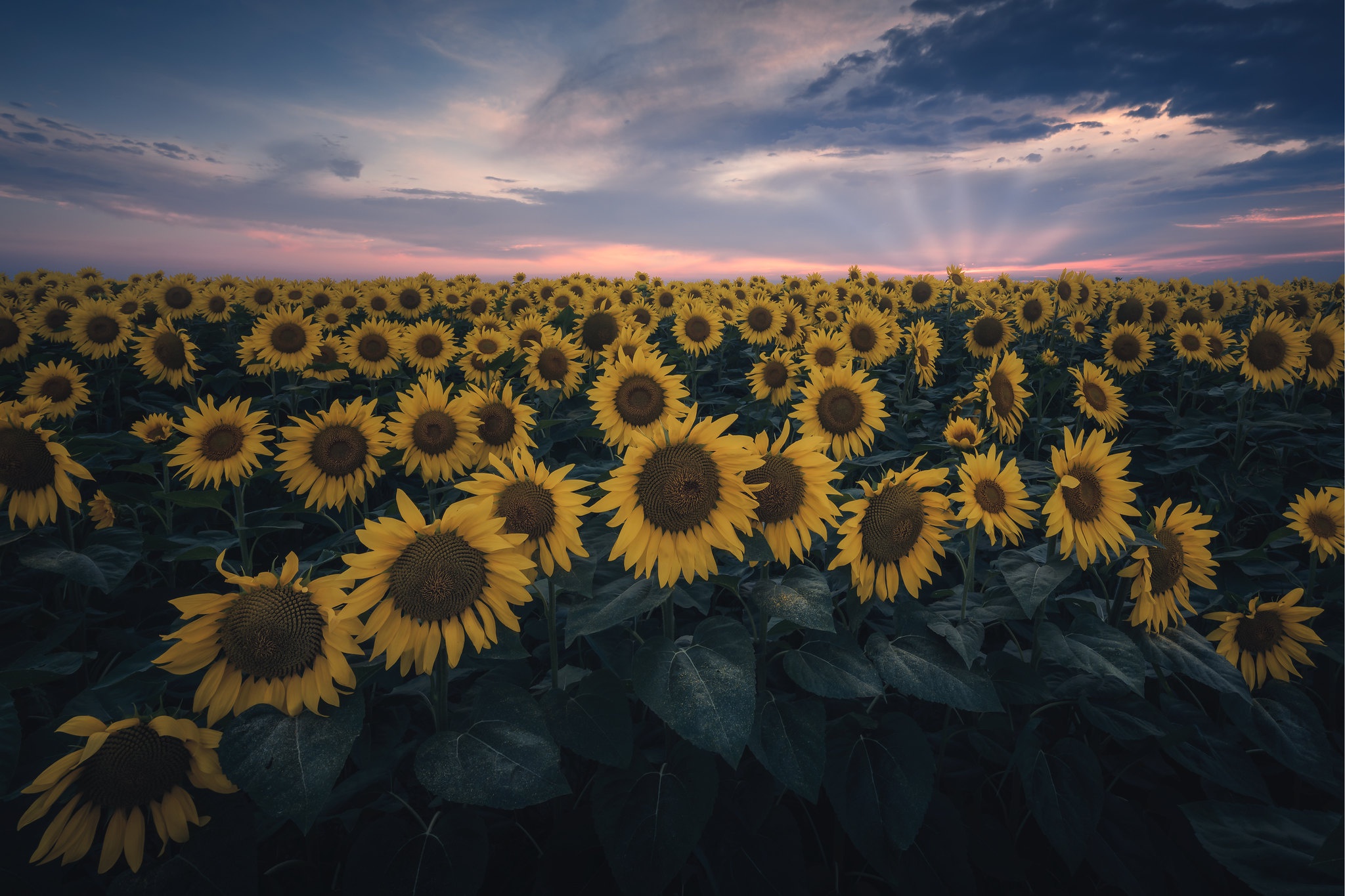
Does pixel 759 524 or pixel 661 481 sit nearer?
pixel 661 481

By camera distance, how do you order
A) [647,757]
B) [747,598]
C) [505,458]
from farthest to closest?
[505,458]
[747,598]
[647,757]

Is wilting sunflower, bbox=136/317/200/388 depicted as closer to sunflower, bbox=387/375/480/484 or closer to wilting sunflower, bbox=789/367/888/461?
sunflower, bbox=387/375/480/484

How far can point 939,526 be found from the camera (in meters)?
2.78

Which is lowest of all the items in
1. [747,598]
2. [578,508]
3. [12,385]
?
[747,598]

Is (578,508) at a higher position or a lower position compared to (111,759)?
higher

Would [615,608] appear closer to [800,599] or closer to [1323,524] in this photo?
[800,599]

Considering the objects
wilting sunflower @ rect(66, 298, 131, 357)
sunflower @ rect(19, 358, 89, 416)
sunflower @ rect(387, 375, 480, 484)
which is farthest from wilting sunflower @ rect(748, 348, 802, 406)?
wilting sunflower @ rect(66, 298, 131, 357)

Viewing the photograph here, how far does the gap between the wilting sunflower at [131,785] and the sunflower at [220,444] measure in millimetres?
2796

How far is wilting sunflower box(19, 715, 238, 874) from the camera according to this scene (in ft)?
6.11

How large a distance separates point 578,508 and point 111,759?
1.66 metres

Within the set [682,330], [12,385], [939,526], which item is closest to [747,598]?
[939,526]

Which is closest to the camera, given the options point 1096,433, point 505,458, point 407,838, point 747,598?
point 407,838

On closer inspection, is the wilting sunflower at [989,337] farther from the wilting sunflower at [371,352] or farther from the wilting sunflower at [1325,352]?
the wilting sunflower at [371,352]

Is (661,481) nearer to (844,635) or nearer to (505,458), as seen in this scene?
(844,635)
